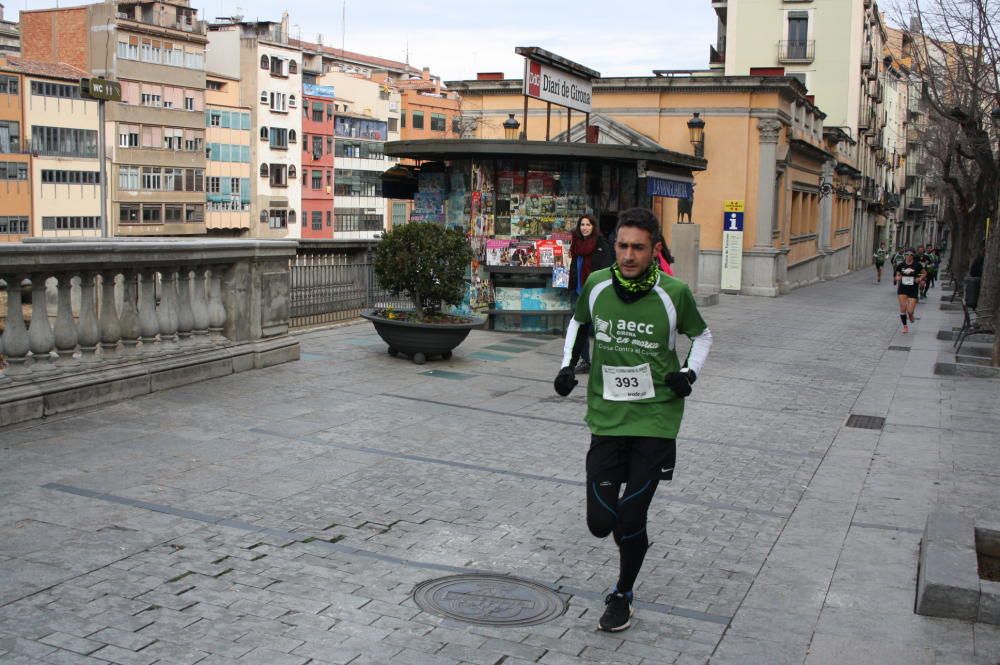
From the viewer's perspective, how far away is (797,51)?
169 ft

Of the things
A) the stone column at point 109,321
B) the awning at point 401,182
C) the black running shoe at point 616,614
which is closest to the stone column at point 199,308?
the stone column at point 109,321

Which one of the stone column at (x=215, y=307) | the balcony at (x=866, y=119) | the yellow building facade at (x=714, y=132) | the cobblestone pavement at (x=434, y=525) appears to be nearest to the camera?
the cobblestone pavement at (x=434, y=525)

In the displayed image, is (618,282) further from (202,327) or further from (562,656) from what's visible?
(202,327)

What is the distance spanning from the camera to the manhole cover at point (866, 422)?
10.3 m

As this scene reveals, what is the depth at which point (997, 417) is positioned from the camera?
10969 mm

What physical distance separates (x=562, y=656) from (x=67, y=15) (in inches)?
3341

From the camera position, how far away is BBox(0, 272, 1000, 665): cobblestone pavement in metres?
4.62

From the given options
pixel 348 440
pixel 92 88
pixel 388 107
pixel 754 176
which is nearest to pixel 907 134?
pixel 388 107

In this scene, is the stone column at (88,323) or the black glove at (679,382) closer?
the black glove at (679,382)

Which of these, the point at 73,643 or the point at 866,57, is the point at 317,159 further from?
the point at 73,643

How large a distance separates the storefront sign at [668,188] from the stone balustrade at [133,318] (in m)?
8.12

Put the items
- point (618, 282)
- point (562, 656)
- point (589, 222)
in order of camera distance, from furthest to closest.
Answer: point (589, 222) → point (618, 282) → point (562, 656)

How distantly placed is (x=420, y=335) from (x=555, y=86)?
23.4ft

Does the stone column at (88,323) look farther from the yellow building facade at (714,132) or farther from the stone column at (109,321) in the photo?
the yellow building facade at (714,132)
